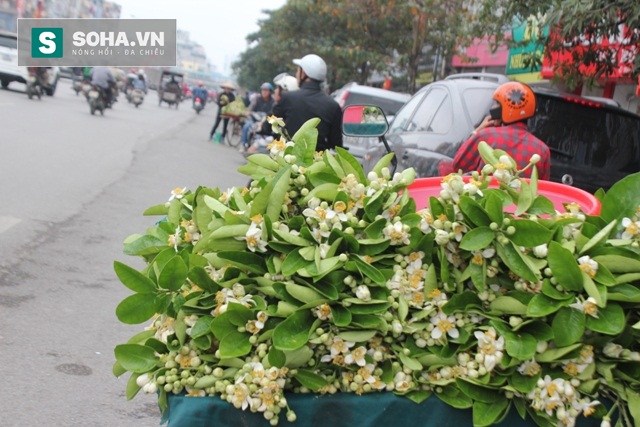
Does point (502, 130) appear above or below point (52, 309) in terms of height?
above

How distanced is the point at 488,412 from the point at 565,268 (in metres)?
0.39

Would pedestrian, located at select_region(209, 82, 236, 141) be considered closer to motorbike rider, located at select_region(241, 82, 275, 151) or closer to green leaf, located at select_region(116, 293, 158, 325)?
motorbike rider, located at select_region(241, 82, 275, 151)

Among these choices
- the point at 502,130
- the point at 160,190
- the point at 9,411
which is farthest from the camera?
the point at 160,190

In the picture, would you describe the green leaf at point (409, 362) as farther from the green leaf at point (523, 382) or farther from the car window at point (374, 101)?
the car window at point (374, 101)

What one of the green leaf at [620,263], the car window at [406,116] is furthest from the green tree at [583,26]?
the green leaf at [620,263]

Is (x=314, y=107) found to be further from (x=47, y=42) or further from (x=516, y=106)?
(x=47, y=42)

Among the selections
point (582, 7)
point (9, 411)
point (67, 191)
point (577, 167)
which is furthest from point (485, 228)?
point (67, 191)

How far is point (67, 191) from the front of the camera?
10.9m

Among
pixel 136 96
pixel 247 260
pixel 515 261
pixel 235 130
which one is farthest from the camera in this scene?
pixel 136 96

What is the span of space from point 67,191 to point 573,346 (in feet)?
31.1

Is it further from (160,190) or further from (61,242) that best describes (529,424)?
(160,190)

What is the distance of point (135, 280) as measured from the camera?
2.28 meters

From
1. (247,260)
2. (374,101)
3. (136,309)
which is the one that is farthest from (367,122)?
(374,101)

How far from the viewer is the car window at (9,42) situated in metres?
29.5
